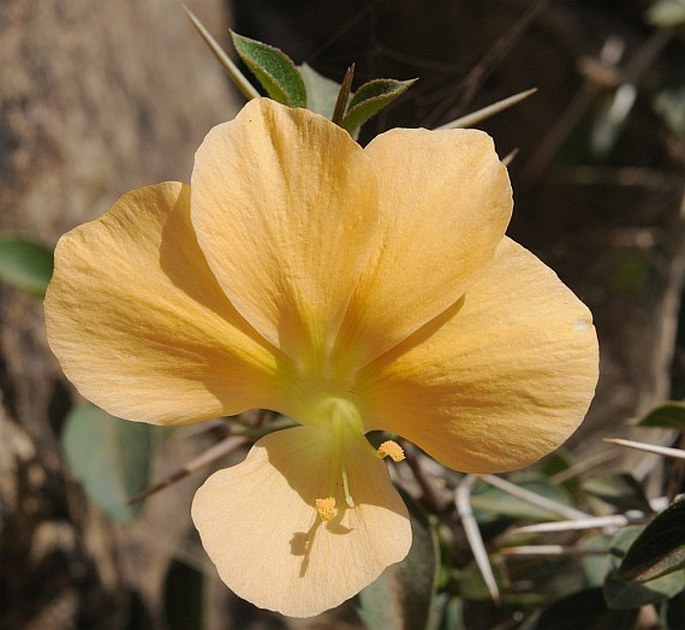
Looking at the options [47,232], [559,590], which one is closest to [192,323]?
[559,590]

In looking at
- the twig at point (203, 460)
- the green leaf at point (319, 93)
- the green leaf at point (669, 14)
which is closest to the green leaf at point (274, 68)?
the green leaf at point (319, 93)

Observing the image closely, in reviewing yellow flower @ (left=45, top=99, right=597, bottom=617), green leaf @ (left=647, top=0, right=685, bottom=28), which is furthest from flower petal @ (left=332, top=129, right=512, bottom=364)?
green leaf @ (left=647, top=0, right=685, bottom=28)

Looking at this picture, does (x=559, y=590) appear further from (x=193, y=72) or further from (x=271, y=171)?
(x=193, y=72)

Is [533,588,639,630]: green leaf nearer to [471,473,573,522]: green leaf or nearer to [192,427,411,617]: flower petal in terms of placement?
[471,473,573,522]: green leaf

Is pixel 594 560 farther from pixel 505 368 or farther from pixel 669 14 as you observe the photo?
pixel 669 14

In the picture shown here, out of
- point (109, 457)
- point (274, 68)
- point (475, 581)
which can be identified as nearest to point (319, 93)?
point (274, 68)
